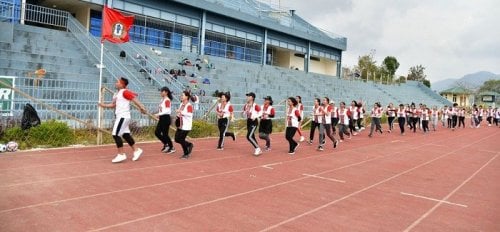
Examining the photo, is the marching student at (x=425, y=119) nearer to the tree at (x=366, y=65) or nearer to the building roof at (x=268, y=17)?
the building roof at (x=268, y=17)

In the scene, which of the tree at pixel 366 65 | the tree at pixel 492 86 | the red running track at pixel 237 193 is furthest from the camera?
the tree at pixel 492 86

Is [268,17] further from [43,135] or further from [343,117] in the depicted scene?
[43,135]

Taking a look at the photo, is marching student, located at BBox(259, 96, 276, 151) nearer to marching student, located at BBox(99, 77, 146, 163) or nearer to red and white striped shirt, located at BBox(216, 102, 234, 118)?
red and white striped shirt, located at BBox(216, 102, 234, 118)

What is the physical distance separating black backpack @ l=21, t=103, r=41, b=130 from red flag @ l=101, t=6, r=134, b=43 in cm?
269

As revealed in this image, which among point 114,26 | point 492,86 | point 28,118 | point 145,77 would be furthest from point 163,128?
point 492,86

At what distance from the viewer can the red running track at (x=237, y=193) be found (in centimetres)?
529

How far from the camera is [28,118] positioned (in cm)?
1048

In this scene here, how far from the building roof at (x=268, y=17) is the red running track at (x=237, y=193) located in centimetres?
1933

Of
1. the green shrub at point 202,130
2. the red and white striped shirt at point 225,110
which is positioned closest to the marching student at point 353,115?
the green shrub at point 202,130

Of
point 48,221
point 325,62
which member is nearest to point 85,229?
point 48,221

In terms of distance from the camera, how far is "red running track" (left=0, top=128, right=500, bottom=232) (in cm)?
529

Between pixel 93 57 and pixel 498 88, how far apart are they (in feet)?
376

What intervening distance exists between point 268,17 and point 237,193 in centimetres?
3079

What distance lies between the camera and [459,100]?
69.4m
